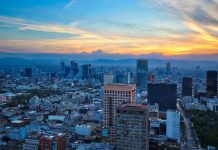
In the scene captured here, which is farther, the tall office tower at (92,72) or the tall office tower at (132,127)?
the tall office tower at (92,72)

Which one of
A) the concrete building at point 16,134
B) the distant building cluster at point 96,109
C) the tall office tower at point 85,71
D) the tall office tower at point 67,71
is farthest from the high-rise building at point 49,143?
the tall office tower at point 67,71

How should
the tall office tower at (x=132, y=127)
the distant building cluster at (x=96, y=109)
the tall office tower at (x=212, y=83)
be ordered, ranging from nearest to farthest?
the tall office tower at (x=132, y=127), the distant building cluster at (x=96, y=109), the tall office tower at (x=212, y=83)

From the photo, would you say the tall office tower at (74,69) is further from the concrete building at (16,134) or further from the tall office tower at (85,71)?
the concrete building at (16,134)

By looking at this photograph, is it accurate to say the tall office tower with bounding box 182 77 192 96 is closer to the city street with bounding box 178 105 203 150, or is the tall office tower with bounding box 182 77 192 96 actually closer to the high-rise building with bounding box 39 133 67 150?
the city street with bounding box 178 105 203 150

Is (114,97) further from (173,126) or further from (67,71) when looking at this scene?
(67,71)

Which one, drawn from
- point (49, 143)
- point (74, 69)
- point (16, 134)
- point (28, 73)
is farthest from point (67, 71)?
point (49, 143)
